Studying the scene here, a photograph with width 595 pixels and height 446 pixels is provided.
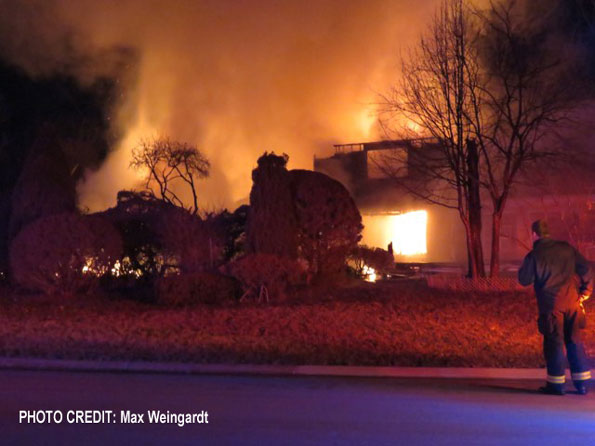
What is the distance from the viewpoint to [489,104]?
613 inches

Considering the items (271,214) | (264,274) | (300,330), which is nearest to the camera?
(300,330)

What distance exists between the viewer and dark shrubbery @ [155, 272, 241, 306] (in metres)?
13.4

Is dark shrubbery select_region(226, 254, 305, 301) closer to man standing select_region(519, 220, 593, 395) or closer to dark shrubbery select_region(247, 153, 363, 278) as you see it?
dark shrubbery select_region(247, 153, 363, 278)

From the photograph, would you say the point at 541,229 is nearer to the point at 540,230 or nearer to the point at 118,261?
the point at 540,230

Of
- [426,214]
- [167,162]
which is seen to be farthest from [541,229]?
[426,214]

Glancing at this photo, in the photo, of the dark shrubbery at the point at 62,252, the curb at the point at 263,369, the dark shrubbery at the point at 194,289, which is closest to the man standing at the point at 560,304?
the curb at the point at 263,369

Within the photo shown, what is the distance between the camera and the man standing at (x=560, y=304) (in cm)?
695

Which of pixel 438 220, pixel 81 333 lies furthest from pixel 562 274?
pixel 438 220

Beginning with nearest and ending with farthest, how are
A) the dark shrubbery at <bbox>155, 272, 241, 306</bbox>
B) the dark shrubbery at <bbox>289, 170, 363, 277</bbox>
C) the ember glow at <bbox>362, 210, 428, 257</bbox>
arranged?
the dark shrubbery at <bbox>155, 272, 241, 306</bbox> → the dark shrubbery at <bbox>289, 170, 363, 277</bbox> → the ember glow at <bbox>362, 210, 428, 257</bbox>

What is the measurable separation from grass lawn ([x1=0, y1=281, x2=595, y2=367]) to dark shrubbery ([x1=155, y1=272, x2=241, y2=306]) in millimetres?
404

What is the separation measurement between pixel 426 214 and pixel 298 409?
69.7 ft

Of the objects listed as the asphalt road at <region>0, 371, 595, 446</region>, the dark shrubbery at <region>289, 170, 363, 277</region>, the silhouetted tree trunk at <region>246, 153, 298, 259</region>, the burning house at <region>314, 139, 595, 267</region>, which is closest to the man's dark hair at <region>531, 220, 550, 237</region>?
the asphalt road at <region>0, 371, 595, 446</region>

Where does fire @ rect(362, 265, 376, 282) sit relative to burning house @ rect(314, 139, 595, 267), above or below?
below

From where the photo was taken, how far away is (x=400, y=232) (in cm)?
2783
